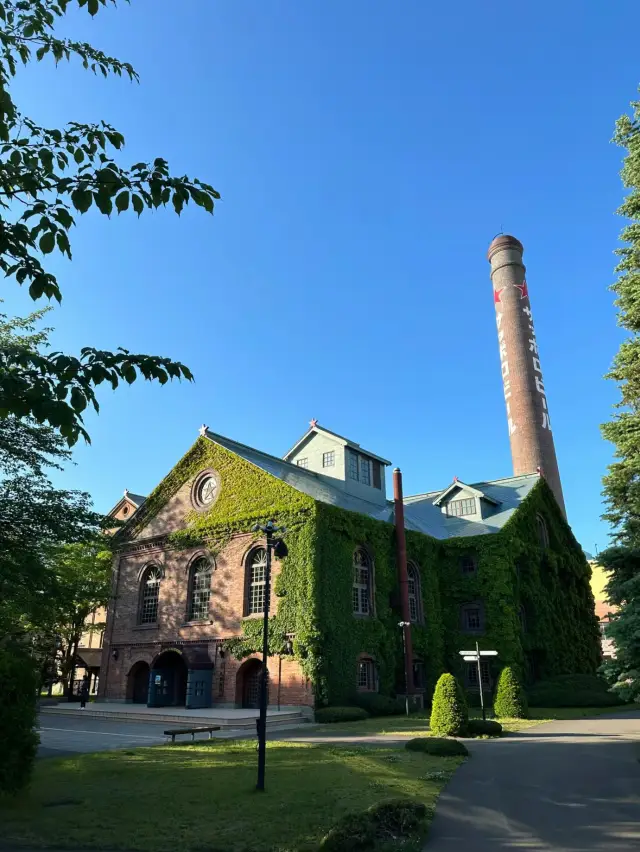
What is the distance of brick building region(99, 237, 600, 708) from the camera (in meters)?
26.8

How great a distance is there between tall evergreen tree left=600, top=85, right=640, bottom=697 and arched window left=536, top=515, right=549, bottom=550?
2420 cm

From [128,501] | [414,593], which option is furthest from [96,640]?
[414,593]

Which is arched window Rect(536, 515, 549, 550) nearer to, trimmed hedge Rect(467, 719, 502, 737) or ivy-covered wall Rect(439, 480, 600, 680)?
ivy-covered wall Rect(439, 480, 600, 680)

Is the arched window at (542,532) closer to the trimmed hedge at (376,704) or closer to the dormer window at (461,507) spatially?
the dormer window at (461,507)

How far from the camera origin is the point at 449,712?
17.8 meters

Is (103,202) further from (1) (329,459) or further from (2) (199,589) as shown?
(1) (329,459)

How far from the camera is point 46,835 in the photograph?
8.29 meters

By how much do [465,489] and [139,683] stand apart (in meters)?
22.2

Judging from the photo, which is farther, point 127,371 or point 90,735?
point 90,735

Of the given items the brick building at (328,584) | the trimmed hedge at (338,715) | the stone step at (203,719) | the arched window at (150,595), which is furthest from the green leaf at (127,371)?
the arched window at (150,595)

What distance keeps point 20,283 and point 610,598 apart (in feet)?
44.5

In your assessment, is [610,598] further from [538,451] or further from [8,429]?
[538,451]

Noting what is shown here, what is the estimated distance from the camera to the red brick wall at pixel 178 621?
27.1m

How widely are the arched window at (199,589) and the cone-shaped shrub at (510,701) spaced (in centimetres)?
1397
